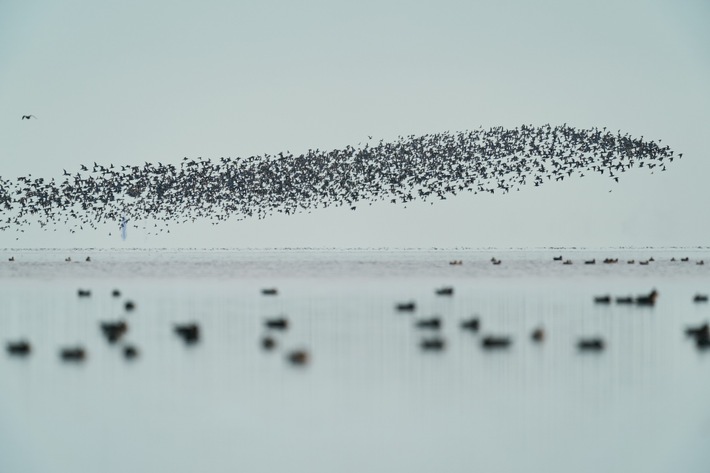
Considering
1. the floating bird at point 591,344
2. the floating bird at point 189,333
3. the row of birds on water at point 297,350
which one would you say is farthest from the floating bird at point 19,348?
the floating bird at point 591,344

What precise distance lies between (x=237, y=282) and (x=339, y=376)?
39428mm

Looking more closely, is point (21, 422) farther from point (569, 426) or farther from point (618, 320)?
point (618, 320)

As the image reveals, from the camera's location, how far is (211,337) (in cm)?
3269

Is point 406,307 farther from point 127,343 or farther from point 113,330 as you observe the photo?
point 127,343

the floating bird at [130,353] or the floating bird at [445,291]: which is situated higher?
the floating bird at [445,291]

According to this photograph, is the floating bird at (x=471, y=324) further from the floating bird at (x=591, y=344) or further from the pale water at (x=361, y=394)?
the floating bird at (x=591, y=344)

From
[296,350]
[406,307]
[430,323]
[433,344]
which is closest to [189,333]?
[296,350]

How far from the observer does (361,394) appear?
22391 millimetres

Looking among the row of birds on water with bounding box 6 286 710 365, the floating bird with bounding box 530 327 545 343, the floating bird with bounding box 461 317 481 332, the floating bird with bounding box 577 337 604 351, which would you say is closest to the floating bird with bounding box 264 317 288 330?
the row of birds on water with bounding box 6 286 710 365

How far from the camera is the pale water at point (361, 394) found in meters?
17.6

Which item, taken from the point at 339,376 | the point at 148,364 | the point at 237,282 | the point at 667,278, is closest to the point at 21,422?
the point at 148,364

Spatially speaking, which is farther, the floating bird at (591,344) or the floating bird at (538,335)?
the floating bird at (538,335)

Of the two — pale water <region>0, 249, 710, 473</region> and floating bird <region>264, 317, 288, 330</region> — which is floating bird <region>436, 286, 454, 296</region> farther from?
floating bird <region>264, 317, 288, 330</region>

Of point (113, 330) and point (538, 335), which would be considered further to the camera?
point (113, 330)
